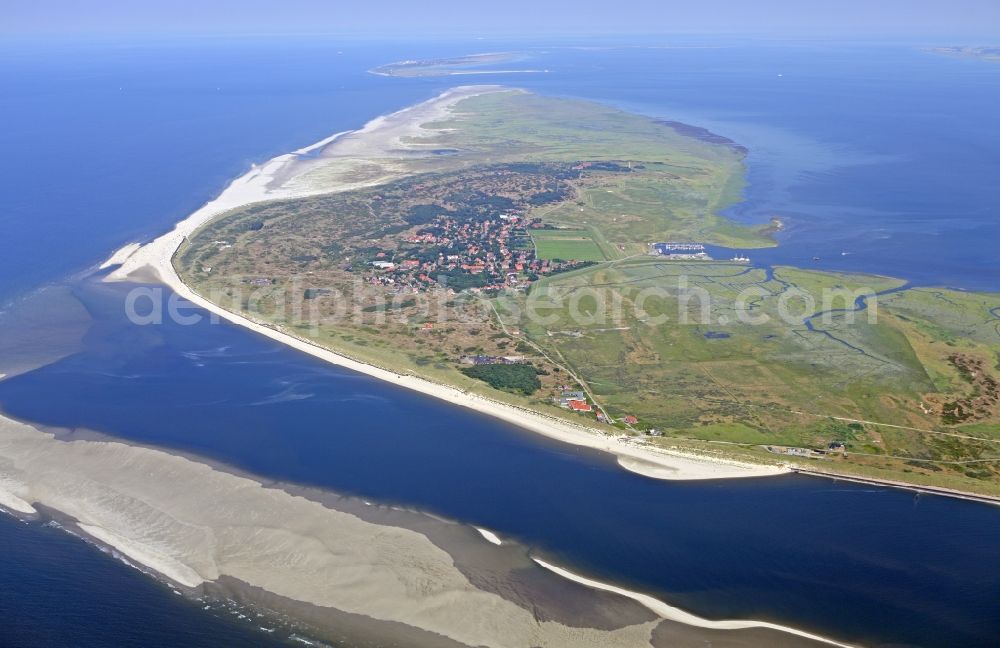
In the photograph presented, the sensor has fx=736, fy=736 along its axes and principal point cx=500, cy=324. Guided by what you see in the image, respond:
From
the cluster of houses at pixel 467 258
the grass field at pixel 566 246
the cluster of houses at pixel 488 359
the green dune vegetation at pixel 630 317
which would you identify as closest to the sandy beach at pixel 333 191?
the green dune vegetation at pixel 630 317

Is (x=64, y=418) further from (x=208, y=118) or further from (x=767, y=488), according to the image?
(x=208, y=118)

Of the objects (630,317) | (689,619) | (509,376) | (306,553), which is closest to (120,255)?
(509,376)

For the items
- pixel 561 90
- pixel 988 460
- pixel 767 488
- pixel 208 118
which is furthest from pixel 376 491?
pixel 561 90

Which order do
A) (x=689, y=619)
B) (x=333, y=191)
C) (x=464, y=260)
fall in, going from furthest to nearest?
(x=333, y=191)
(x=464, y=260)
(x=689, y=619)

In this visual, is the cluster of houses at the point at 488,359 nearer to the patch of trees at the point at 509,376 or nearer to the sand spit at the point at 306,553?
the patch of trees at the point at 509,376

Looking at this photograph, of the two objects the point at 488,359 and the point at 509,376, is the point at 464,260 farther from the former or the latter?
the point at 509,376
